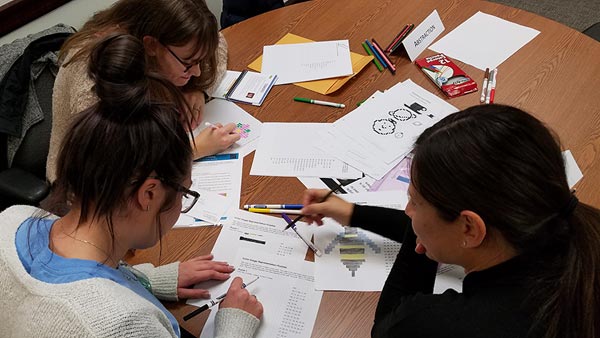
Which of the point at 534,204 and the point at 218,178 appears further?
the point at 218,178

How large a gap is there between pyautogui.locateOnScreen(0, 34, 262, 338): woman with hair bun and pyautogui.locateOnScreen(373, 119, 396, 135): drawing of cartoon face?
0.68m

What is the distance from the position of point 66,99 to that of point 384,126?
35.9 inches

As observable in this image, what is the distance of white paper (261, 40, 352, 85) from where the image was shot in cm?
172

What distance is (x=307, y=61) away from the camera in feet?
5.85

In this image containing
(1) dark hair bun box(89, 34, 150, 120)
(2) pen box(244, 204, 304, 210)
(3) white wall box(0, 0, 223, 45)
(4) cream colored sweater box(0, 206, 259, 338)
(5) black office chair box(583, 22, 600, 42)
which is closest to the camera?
(4) cream colored sweater box(0, 206, 259, 338)

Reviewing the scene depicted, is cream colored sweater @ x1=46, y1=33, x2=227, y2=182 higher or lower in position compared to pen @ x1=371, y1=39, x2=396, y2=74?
higher

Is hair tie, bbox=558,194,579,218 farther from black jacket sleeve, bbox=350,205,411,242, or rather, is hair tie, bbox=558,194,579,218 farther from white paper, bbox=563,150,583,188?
white paper, bbox=563,150,583,188

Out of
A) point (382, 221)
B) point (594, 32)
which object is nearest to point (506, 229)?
Result: point (382, 221)

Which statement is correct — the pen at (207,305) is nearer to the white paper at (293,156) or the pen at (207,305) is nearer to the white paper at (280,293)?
the white paper at (280,293)

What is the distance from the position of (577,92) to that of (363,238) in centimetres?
87

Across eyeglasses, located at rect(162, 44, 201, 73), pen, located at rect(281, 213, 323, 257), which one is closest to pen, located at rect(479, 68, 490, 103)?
pen, located at rect(281, 213, 323, 257)

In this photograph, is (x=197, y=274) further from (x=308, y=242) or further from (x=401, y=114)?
(x=401, y=114)

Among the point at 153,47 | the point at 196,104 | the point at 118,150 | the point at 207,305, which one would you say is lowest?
the point at 207,305

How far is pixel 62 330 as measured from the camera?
775mm
